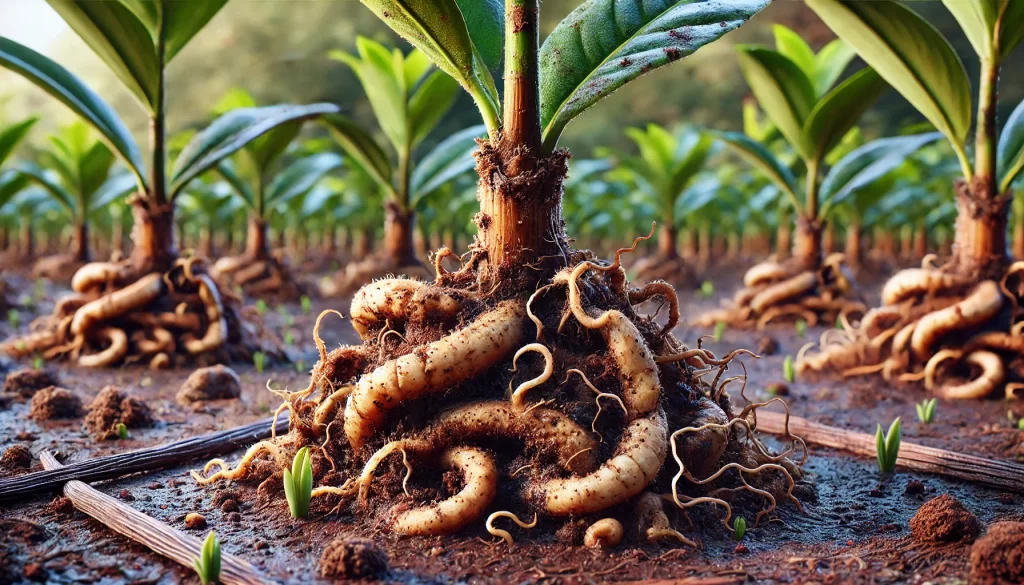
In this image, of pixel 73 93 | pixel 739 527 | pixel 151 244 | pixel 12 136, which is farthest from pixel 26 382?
pixel 739 527

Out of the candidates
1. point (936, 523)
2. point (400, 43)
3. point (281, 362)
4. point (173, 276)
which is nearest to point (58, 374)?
point (173, 276)

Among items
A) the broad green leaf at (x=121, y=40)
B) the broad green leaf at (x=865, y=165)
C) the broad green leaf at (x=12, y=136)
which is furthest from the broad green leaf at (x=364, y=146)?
the broad green leaf at (x=865, y=165)

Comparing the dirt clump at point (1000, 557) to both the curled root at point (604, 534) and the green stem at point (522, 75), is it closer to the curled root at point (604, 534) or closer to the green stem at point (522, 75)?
the curled root at point (604, 534)

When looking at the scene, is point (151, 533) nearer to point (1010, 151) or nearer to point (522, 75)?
point (522, 75)

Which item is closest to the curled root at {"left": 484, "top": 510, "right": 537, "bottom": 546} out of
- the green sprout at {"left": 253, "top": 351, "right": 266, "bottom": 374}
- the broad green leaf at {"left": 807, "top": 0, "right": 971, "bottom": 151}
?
the green sprout at {"left": 253, "top": 351, "right": 266, "bottom": 374}

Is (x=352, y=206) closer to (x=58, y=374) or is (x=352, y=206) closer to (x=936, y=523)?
(x=58, y=374)

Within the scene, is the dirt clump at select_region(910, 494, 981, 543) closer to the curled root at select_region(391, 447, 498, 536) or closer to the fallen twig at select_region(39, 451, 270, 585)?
the curled root at select_region(391, 447, 498, 536)
